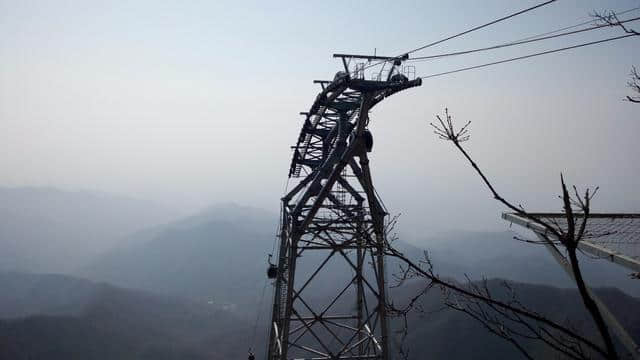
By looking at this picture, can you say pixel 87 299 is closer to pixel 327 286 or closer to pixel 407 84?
pixel 327 286

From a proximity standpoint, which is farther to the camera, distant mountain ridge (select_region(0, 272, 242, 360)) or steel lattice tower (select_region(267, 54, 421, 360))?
distant mountain ridge (select_region(0, 272, 242, 360))

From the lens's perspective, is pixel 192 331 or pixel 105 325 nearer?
pixel 105 325

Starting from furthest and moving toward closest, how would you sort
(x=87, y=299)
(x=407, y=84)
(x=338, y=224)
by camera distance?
(x=87, y=299), (x=338, y=224), (x=407, y=84)

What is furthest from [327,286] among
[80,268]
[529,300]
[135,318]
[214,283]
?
[80,268]

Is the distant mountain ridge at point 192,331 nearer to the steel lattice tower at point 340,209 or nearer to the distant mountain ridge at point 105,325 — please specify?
the distant mountain ridge at point 105,325

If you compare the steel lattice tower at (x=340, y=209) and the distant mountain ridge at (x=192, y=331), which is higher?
the steel lattice tower at (x=340, y=209)

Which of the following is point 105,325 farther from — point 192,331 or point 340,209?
point 340,209

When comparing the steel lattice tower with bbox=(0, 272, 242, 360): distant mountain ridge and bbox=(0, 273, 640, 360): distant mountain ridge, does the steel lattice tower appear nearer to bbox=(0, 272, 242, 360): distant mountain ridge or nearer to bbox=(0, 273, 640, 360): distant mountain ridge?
bbox=(0, 273, 640, 360): distant mountain ridge

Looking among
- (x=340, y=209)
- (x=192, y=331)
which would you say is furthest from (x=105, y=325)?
(x=340, y=209)

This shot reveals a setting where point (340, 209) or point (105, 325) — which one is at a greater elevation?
point (340, 209)

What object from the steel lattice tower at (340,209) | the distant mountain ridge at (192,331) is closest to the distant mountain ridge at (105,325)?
the distant mountain ridge at (192,331)

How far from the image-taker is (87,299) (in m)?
112

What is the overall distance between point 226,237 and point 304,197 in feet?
635

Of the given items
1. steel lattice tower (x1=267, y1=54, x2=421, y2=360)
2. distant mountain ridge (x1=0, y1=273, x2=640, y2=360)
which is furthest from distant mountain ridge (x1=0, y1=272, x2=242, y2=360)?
steel lattice tower (x1=267, y1=54, x2=421, y2=360)
